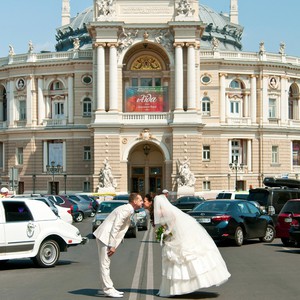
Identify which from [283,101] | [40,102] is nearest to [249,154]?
[283,101]

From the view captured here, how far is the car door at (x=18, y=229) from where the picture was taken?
64.6 ft

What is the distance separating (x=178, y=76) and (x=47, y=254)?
5147cm

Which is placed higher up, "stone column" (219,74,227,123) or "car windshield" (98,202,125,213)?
"stone column" (219,74,227,123)

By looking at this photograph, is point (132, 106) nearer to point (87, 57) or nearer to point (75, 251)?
point (87, 57)

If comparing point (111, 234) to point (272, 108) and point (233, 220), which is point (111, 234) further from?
point (272, 108)

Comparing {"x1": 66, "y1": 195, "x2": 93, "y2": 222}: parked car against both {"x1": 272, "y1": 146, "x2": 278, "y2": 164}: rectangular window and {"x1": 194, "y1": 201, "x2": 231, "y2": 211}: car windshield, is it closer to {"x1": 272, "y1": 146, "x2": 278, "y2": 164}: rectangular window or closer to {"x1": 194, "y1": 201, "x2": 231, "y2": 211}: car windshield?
{"x1": 194, "y1": 201, "x2": 231, "y2": 211}: car windshield

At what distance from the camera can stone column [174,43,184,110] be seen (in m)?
70.9

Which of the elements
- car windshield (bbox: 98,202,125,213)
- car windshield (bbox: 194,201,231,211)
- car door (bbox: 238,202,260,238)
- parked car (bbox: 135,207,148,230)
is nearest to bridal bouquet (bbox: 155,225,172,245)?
car windshield (bbox: 194,201,231,211)

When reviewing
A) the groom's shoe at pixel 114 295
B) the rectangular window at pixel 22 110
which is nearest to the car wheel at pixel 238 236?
the groom's shoe at pixel 114 295

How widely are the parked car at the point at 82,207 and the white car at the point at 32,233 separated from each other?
89.4 feet

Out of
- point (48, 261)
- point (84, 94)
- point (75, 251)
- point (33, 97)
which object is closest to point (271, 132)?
point (84, 94)

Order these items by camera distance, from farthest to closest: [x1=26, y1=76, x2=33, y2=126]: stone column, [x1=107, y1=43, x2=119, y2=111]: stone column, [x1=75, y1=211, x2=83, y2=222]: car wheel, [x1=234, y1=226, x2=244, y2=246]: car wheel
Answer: [x1=26, y1=76, x2=33, y2=126]: stone column, [x1=107, y1=43, x2=119, y2=111]: stone column, [x1=75, y1=211, x2=83, y2=222]: car wheel, [x1=234, y1=226, x2=244, y2=246]: car wheel

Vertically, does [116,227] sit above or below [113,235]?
above

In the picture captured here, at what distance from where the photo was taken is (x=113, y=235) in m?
14.8
